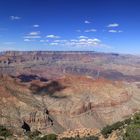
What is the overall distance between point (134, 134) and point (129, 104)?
10998 centimetres

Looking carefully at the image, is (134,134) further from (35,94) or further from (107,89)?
(107,89)

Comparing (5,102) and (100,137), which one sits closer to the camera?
(100,137)

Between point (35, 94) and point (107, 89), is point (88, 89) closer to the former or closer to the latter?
point (107, 89)

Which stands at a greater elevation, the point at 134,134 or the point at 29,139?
the point at 134,134

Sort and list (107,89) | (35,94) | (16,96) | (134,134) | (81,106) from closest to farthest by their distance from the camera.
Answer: (134,134) → (16,96) → (81,106) → (35,94) → (107,89)

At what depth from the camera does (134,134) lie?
30.2m

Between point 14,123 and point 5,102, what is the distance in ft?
59.0

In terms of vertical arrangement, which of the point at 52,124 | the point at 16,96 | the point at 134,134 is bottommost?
the point at 52,124

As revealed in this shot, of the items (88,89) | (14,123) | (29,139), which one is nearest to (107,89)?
(88,89)

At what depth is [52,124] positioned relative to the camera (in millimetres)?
107500

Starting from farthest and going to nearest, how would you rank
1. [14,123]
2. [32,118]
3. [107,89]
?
[107,89] → [32,118] → [14,123]

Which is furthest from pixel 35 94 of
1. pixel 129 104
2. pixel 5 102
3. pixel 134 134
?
pixel 134 134

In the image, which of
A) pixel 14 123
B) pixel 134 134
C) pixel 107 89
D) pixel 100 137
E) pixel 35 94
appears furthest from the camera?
pixel 107 89

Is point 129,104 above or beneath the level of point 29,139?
beneath
